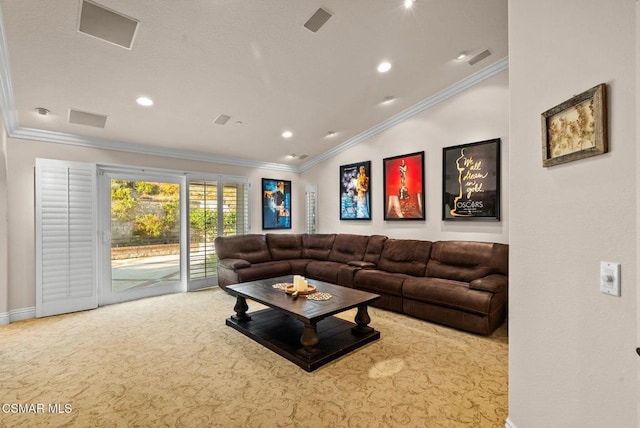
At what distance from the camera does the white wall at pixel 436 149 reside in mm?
3799

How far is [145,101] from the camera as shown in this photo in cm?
339

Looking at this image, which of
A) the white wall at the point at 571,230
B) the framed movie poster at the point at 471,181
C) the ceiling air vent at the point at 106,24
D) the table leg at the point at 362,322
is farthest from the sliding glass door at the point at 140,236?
the white wall at the point at 571,230

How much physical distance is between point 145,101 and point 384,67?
9.34ft

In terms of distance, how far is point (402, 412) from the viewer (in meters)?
1.94

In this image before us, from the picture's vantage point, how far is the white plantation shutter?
376 centimetres

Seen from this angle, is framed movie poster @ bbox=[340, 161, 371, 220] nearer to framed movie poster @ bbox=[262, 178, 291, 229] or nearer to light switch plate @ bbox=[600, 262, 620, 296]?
framed movie poster @ bbox=[262, 178, 291, 229]

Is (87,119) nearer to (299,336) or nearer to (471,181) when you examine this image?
(299,336)

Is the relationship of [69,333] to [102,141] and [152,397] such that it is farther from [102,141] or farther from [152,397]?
[102,141]

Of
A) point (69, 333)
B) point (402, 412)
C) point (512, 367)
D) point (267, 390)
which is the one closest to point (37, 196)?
point (69, 333)

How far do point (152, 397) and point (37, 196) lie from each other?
3.32 meters

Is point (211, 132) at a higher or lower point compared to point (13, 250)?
higher

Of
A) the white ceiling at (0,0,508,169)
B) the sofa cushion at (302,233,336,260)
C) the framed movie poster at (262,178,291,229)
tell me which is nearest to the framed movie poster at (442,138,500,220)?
the white ceiling at (0,0,508,169)

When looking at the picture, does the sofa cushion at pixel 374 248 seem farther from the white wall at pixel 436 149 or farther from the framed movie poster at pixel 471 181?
the framed movie poster at pixel 471 181

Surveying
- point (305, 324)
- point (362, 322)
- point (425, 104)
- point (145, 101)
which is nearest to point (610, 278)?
point (305, 324)
